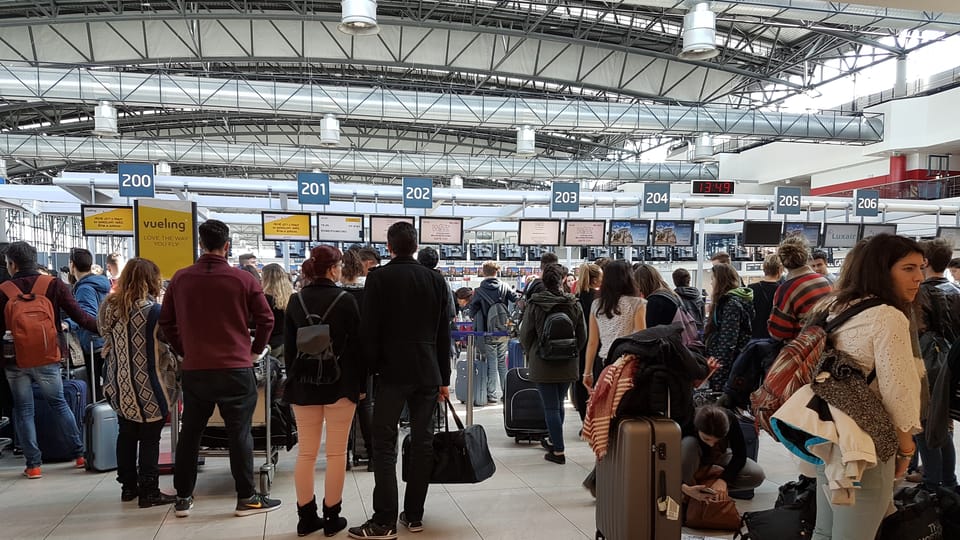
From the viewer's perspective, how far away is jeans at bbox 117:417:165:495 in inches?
153

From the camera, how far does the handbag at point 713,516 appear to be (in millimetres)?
3445

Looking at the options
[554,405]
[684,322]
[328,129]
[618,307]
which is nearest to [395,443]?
[554,405]

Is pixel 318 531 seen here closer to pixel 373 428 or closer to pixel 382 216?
pixel 373 428

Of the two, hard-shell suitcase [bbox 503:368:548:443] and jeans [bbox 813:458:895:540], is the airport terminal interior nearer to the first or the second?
hard-shell suitcase [bbox 503:368:548:443]

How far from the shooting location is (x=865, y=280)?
7.86ft

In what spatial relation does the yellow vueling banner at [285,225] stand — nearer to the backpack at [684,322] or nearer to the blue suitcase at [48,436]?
the blue suitcase at [48,436]

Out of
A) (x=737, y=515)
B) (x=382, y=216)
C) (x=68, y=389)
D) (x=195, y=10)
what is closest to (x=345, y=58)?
(x=195, y=10)

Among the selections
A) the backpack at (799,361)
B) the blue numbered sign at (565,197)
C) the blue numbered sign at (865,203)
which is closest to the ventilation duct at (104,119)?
the blue numbered sign at (565,197)

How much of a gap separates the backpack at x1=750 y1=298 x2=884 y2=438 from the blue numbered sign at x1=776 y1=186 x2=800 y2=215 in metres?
10.8

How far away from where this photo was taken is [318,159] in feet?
64.4

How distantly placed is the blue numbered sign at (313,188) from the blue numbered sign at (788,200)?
332 inches

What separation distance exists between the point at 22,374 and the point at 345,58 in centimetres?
1014

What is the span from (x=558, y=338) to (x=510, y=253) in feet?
38.5

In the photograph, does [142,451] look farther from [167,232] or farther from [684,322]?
[684,322]
